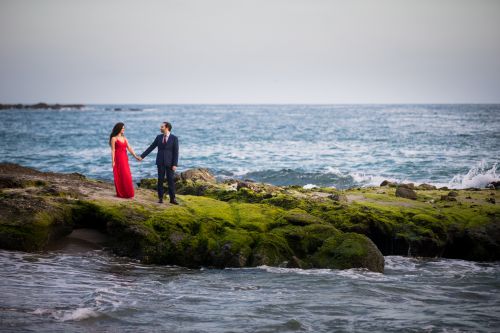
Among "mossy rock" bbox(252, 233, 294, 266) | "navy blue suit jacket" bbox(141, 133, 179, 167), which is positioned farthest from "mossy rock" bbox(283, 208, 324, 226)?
"navy blue suit jacket" bbox(141, 133, 179, 167)

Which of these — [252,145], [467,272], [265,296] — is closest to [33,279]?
[265,296]

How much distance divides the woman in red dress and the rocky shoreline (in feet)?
1.22

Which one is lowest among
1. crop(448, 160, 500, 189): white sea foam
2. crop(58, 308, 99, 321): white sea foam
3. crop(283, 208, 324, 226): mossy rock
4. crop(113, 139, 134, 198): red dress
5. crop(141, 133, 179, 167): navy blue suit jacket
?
crop(58, 308, 99, 321): white sea foam

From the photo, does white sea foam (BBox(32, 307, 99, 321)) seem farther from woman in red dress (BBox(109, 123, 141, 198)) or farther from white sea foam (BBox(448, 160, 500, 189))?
white sea foam (BBox(448, 160, 500, 189))

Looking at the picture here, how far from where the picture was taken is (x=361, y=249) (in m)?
12.5

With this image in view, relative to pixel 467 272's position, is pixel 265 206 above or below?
above

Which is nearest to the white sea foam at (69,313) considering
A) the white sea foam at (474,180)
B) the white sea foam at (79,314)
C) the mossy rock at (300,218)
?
the white sea foam at (79,314)

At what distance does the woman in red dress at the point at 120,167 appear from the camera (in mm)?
14805

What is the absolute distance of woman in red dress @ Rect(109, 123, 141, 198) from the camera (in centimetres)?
1480

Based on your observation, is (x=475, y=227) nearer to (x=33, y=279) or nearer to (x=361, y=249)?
(x=361, y=249)

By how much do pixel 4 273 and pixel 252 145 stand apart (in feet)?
136

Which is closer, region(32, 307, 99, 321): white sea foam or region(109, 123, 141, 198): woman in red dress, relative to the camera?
region(32, 307, 99, 321): white sea foam

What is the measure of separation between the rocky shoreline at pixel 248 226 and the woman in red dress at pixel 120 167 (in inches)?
14.6

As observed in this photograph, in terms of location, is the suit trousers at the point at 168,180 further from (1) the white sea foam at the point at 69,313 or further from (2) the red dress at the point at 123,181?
(1) the white sea foam at the point at 69,313
